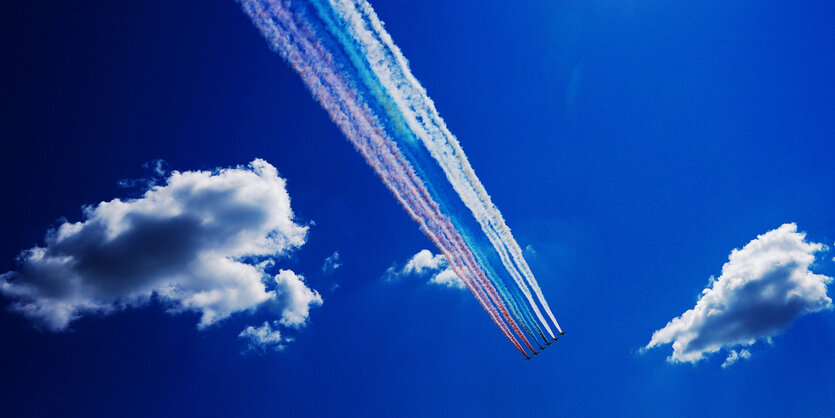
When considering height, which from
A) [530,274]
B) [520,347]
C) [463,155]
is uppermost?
[463,155]

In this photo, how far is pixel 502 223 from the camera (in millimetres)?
20266

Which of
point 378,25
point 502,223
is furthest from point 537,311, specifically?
point 378,25

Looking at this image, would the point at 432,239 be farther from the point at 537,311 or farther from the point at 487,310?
the point at 537,311

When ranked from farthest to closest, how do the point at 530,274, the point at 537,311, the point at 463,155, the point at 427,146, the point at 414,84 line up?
the point at 537,311, the point at 530,274, the point at 463,155, the point at 427,146, the point at 414,84

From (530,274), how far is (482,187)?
5.78 metres

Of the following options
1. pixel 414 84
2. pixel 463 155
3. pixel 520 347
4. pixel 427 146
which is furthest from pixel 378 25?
pixel 520 347

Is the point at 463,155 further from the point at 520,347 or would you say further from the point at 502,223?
the point at 520,347

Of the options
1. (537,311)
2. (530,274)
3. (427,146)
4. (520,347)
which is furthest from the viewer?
(520,347)

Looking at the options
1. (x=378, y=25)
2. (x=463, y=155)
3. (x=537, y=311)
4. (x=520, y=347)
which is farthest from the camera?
(x=520, y=347)

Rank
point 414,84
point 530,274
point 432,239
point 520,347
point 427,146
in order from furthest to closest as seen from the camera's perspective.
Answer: point 520,347 < point 530,274 < point 432,239 < point 427,146 < point 414,84

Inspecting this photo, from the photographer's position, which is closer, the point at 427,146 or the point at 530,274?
the point at 427,146

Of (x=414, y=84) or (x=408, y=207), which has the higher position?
(x=414, y=84)

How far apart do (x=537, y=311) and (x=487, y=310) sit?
2.94 metres

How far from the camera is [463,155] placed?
1791cm
